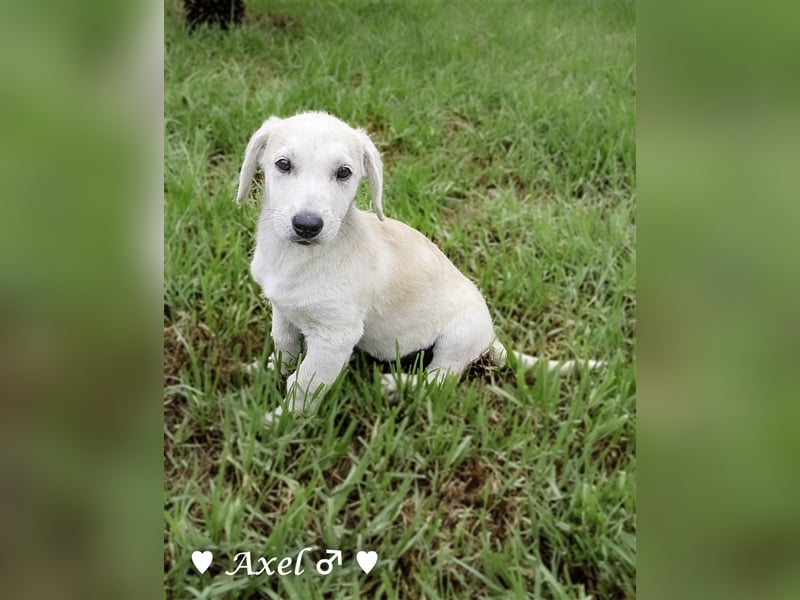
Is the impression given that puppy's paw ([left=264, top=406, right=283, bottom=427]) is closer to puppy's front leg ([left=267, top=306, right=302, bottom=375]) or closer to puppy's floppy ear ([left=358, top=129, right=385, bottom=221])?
puppy's front leg ([left=267, top=306, right=302, bottom=375])

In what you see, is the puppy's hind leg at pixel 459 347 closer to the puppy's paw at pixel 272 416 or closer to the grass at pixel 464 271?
the grass at pixel 464 271

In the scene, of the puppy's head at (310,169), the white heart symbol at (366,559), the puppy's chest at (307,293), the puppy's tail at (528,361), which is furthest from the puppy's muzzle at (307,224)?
the white heart symbol at (366,559)

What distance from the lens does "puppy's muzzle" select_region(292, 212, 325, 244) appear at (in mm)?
1028

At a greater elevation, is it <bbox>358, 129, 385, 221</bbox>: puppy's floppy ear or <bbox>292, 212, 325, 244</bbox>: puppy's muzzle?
<bbox>358, 129, 385, 221</bbox>: puppy's floppy ear

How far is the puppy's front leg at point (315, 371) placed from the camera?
45.3 inches

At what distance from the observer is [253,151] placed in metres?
1.10
